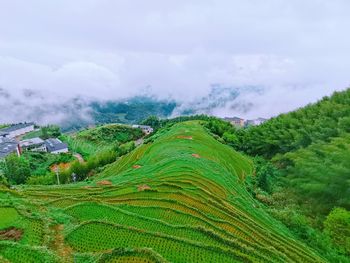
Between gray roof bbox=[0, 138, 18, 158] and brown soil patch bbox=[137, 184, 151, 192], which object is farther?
gray roof bbox=[0, 138, 18, 158]

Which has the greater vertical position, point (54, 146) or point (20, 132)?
point (54, 146)

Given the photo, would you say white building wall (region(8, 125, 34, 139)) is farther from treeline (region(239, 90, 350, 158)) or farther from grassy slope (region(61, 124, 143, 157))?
treeline (region(239, 90, 350, 158))

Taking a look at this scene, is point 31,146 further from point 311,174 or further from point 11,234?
point 11,234

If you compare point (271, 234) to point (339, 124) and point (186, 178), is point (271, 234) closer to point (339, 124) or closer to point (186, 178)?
point (186, 178)

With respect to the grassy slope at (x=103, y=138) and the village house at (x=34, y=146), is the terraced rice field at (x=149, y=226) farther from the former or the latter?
the grassy slope at (x=103, y=138)

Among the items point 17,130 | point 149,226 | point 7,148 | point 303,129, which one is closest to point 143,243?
point 149,226

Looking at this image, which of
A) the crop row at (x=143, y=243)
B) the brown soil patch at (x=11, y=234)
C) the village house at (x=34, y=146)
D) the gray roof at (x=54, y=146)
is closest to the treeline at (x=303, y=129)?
the crop row at (x=143, y=243)

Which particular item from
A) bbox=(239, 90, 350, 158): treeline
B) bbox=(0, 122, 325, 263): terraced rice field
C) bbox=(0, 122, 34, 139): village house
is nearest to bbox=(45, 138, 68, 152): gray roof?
bbox=(0, 122, 34, 139): village house
